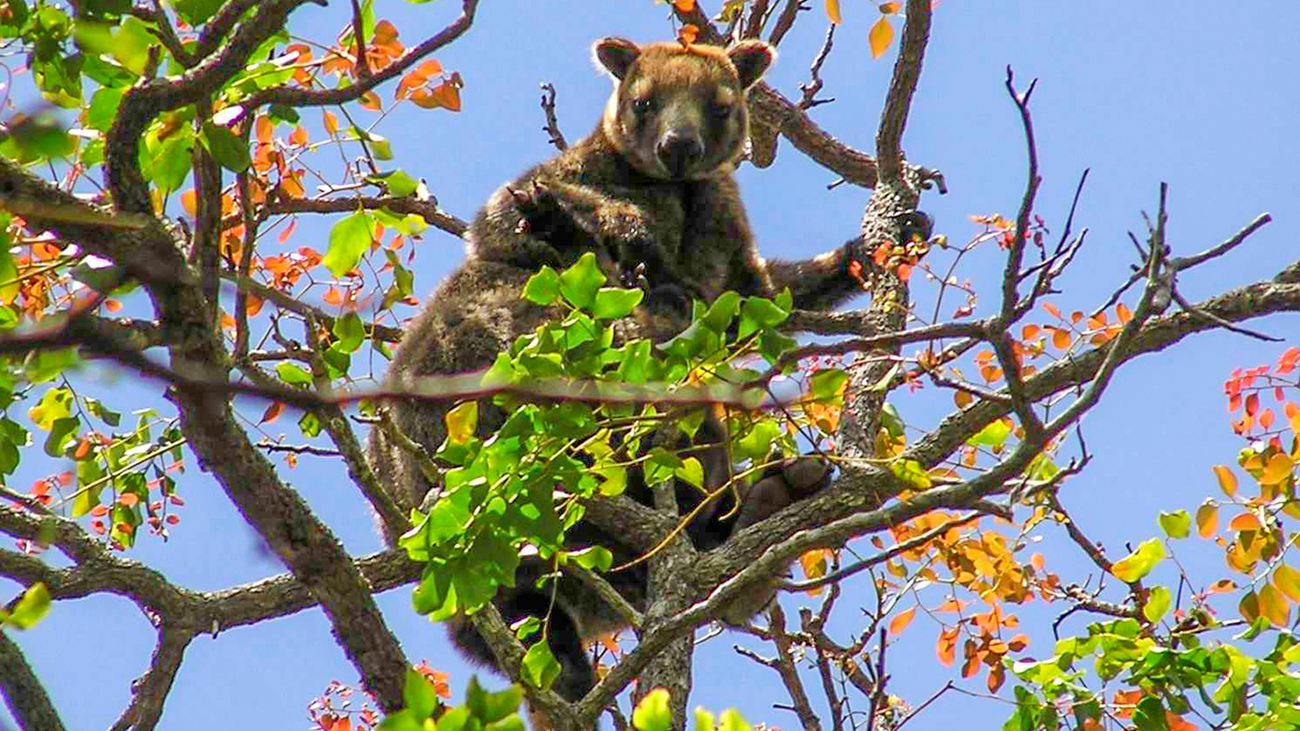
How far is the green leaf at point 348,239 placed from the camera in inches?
170

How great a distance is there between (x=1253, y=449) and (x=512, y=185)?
12.5 ft

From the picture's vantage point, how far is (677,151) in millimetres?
7695

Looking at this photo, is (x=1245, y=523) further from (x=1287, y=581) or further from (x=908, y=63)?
(x=908, y=63)

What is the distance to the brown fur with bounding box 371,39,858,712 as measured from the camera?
5.69 meters

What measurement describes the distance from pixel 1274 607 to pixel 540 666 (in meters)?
1.98

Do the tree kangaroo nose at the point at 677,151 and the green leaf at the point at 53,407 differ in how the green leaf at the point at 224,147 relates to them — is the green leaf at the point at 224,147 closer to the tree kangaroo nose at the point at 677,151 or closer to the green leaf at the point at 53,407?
the green leaf at the point at 53,407

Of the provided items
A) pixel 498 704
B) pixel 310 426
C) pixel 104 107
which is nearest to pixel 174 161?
pixel 104 107

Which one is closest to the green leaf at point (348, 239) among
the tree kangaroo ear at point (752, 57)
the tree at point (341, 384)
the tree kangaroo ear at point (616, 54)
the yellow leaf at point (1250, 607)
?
the tree at point (341, 384)

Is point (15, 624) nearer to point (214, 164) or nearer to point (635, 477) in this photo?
point (214, 164)

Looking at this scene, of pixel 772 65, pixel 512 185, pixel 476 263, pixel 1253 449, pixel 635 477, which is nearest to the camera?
pixel 1253 449

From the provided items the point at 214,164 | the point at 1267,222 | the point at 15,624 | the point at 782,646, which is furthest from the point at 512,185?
the point at 15,624

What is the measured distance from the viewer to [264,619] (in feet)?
16.6

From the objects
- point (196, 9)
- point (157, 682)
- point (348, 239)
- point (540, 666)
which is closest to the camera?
point (196, 9)

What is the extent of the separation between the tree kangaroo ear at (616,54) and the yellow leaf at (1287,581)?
5.17 meters
